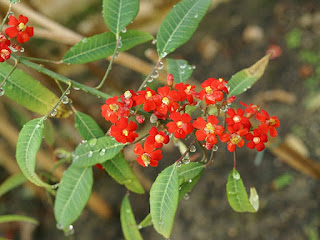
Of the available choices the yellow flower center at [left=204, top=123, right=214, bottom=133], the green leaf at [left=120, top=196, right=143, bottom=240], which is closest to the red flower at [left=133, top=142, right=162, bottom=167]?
the yellow flower center at [left=204, top=123, right=214, bottom=133]

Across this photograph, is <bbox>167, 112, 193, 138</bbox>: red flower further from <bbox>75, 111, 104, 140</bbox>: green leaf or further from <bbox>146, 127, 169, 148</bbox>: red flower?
<bbox>75, 111, 104, 140</bbox>: green leaf

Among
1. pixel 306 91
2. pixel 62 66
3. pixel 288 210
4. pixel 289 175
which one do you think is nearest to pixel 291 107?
pixel 306 91

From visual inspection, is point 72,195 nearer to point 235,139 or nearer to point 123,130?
point 123,130

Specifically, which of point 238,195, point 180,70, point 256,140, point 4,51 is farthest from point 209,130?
point 4,51

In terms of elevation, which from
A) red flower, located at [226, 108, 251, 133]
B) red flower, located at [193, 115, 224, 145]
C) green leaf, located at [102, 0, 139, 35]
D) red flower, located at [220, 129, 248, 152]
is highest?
green leaf, located at [102, 0, 139, 35]

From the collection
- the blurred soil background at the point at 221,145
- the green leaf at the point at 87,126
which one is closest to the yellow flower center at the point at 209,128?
the green leaf at the point at 87,126

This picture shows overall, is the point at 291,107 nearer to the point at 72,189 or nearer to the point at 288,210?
the point at 288,210
